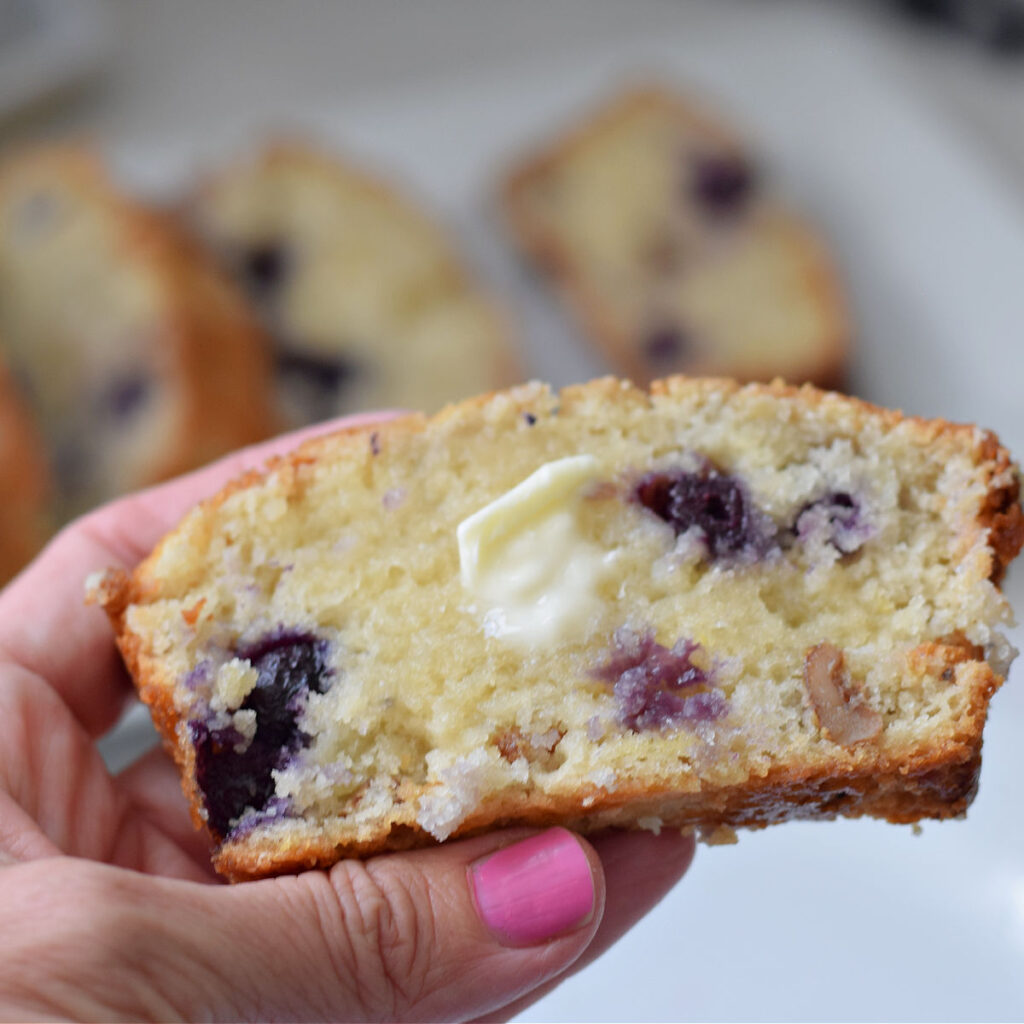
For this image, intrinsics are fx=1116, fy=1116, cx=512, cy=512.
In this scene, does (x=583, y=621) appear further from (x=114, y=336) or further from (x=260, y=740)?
(x=114, y=336)

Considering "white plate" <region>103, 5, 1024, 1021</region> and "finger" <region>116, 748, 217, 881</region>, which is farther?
"white plate" <region>103, 5, 1024, 1021</region>

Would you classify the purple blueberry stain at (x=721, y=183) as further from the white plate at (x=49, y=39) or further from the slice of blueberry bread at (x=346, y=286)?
the white plate at (x=49, y=39)

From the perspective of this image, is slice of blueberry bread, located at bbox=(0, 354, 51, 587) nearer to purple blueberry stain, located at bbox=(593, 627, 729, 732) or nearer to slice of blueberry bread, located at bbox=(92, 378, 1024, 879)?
slice of blueberry bread, located at bbox=(92, 378, 1024, 879)

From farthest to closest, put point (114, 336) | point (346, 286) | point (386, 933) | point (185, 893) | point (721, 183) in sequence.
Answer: point (721, 183), point (346, 286), point (114, 336), point (386, 933), point (185, 893)

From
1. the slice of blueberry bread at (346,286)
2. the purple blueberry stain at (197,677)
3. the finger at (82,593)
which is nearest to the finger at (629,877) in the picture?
the purple blueberry stain at (197,677)

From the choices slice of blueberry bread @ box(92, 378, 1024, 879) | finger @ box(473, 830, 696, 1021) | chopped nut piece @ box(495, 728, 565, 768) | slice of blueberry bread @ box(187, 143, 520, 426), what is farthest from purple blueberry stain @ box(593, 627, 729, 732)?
slice of blueberry bread @ box(187, 143, 520, 426)

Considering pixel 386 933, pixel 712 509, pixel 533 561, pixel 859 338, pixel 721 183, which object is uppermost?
pixel 721 183

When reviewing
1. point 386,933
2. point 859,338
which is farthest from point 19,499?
point 859,338
